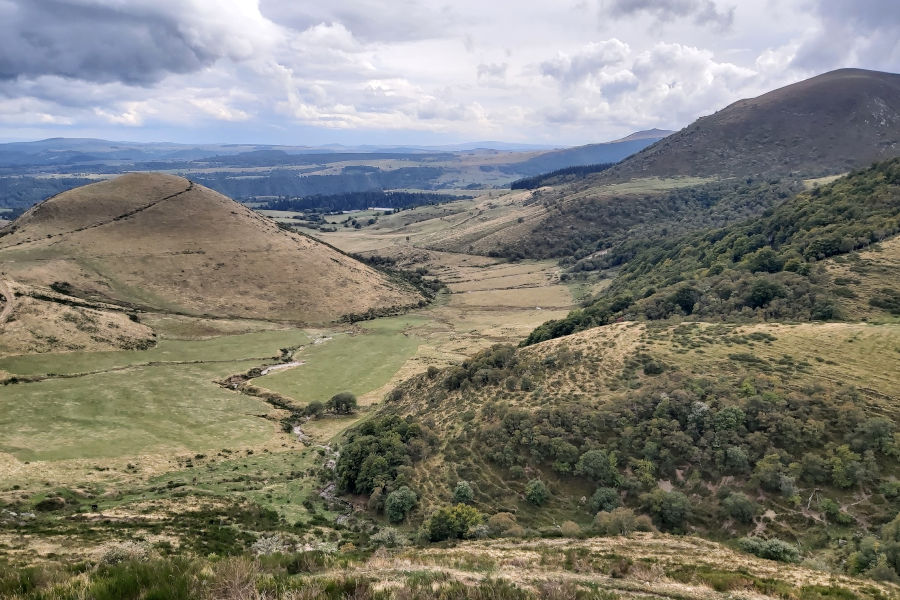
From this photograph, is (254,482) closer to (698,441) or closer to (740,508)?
(698,441)

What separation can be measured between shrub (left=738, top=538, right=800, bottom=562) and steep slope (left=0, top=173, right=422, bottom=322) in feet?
328

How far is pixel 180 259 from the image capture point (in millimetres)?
123875

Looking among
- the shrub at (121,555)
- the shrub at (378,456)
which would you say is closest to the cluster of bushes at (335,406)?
the shrub at (378,456)

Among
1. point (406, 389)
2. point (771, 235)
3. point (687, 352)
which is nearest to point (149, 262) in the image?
point (406, 389)

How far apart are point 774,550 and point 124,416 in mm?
62314

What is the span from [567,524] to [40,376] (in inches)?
2735

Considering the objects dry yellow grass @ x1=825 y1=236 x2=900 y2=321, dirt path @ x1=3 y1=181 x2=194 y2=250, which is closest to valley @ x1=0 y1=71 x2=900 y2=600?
dry yellow grass @ x1=825 y1=236 x2=900 y2=321

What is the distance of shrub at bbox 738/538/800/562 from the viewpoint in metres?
26.5

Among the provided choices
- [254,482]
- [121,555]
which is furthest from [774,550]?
[254,482]

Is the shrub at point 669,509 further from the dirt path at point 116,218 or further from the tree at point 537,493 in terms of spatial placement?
the dirt path at point 116,218

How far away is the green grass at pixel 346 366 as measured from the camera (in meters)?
73.0

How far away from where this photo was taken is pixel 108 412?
5506 cm

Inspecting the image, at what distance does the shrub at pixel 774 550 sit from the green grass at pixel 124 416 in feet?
157

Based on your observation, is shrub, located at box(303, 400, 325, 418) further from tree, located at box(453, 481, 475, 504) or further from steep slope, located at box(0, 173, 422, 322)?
steep slope, located at box(0, 173, 422, 322)
